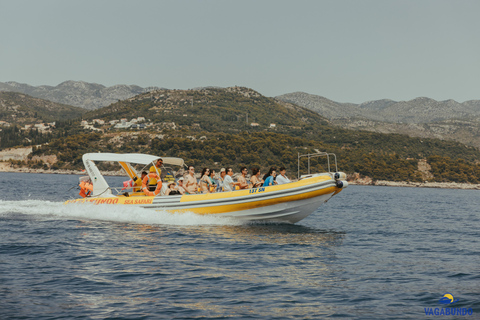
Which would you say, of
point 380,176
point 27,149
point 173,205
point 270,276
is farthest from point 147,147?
point 270,276

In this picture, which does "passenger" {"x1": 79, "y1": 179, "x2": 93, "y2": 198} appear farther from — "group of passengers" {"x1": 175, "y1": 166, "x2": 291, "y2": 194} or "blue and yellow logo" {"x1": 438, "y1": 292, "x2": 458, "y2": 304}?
"blue and yellow logo" {"x1": 438, "y1": 292, "x2": 458, "y2": 304}

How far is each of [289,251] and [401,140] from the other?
122 m

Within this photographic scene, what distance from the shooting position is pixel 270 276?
9.91m

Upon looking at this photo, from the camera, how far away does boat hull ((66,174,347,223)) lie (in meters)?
16.1

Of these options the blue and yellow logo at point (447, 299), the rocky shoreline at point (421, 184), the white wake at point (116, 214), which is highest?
the white wake at point (116, 214)

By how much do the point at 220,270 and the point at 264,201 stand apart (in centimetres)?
629

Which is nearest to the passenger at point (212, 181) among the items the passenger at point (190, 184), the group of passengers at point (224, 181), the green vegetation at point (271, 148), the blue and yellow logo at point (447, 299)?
the group of passengers at point (224, 181)

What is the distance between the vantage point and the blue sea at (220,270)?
7.64 metres

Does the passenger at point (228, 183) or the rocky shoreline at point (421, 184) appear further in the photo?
Answer: the rocky shoreline at point (421, 184)

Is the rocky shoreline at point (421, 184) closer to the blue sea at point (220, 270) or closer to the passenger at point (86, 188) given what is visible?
the blue sea at point (220, 270)

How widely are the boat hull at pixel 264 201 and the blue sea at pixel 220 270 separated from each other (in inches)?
15.1

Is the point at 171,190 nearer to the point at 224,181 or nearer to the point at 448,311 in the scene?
the point at 224,181

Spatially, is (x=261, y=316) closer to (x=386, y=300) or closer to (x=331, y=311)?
(x=331, y=311)

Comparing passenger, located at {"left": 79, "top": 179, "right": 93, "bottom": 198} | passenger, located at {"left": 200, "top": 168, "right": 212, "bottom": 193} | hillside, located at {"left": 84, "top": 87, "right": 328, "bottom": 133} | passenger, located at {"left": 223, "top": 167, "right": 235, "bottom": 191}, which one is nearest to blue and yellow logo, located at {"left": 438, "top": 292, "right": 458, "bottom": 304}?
passenger, located at {"left": 223, "top": 167, "right": 235, "bottom": 191}
